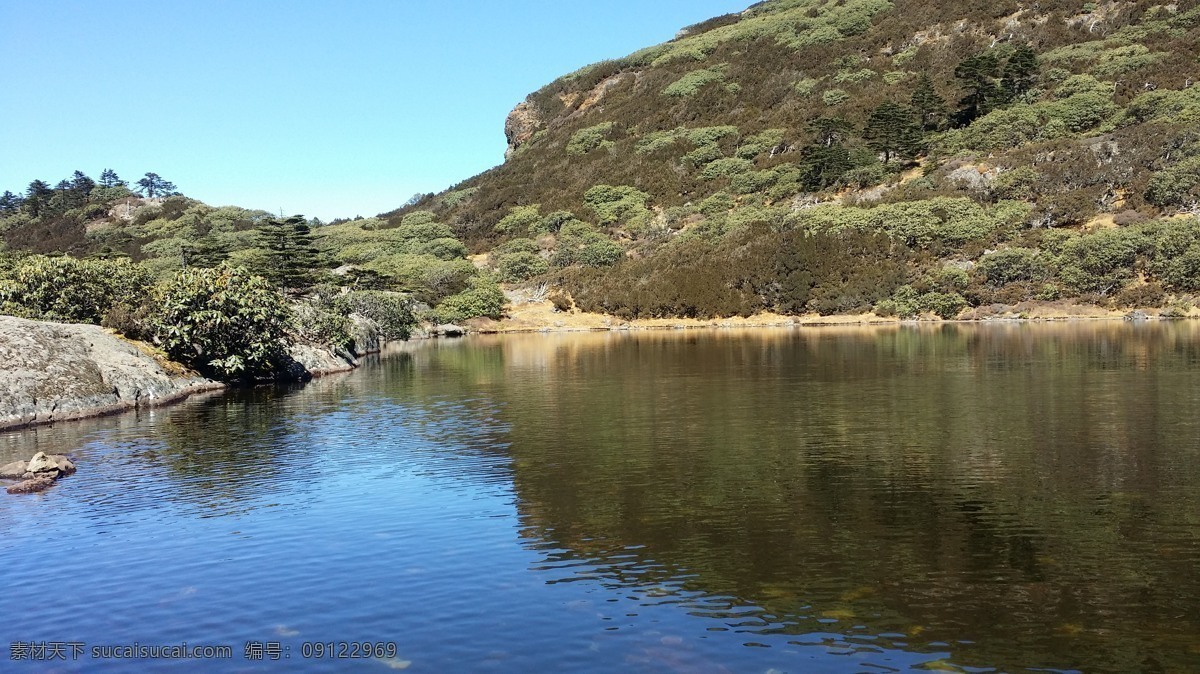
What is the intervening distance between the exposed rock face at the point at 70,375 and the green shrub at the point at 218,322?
272cm

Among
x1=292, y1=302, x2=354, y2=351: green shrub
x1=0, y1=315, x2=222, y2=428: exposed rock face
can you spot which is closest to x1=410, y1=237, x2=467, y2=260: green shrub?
x1=292, y1=302, x2=354, y2=351: green shrub

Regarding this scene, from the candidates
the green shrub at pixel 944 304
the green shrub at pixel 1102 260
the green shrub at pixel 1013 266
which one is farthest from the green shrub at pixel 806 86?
the green shrub at pixel 1102 260

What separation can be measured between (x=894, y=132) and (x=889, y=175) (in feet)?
30.5

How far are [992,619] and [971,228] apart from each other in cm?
10620

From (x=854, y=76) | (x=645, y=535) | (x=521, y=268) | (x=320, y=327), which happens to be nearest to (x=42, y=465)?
(x=645, y=535)

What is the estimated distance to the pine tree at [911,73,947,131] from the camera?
141 metres

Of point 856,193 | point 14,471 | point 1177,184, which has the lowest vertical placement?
point 14,471

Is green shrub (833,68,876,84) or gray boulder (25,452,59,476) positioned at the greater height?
green shrub (833,68,876,84)

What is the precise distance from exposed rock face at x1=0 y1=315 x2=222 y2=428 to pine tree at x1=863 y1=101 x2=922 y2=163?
389ft

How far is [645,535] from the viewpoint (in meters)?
19.3

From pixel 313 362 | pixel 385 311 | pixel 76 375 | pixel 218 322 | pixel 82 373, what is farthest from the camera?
pixel 385 311

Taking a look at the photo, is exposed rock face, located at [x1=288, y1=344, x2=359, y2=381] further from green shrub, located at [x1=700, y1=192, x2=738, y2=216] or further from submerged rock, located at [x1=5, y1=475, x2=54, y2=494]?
green shrub, located at [x1=700, y1=192, x2=738, y2=216]

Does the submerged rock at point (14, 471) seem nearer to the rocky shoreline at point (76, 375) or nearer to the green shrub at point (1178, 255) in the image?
the rocky shoreline at point (76, 375)

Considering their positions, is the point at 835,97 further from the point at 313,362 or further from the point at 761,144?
the point at 313,362
